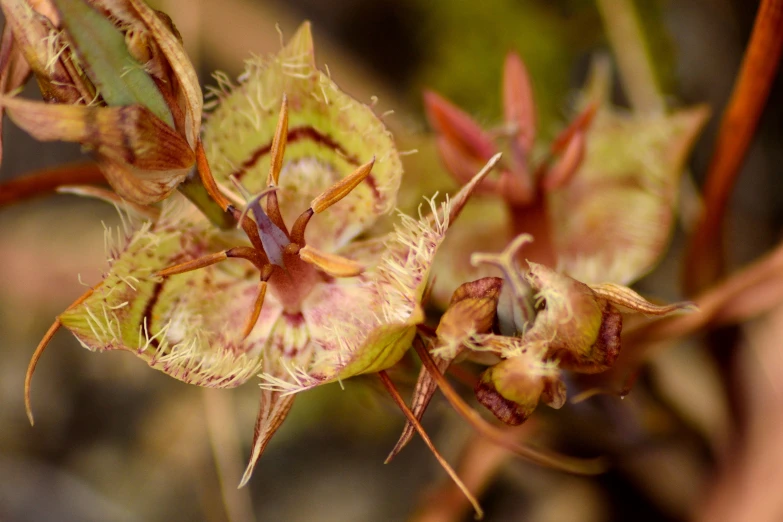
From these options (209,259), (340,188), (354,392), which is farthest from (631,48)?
(209,259)

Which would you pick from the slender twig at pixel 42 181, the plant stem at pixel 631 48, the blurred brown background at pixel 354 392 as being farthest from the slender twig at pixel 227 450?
the plant stem at pixel 631 48

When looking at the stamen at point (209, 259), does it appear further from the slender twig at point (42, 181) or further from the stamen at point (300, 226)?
the slender twig at point (42, 181)

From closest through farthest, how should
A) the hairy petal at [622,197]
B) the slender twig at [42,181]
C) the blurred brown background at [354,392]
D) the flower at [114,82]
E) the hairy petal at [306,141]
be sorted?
the flower at [114,82] → the hairy petal at [306,141] → the slender twig at [42,181] → the hairy petal at [622,197] → the blurred brown background at [354,392]

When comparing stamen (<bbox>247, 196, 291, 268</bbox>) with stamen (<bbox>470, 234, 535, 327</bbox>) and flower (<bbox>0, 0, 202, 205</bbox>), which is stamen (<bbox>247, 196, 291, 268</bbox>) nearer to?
flower (<bbox>0, 0, 202, 205</bbox>)

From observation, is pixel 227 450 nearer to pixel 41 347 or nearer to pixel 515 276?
pixel 41 347

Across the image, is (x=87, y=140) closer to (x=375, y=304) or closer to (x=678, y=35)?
(x=375, y=304)

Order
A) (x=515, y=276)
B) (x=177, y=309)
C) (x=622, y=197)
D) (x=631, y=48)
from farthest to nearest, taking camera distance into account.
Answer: (x=631, y=48) < (x=622, y=197) < (x=177, y=309) < (x=515, y=276)

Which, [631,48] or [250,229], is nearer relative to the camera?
[250,229]

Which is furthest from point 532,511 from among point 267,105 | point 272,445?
point 267,105
